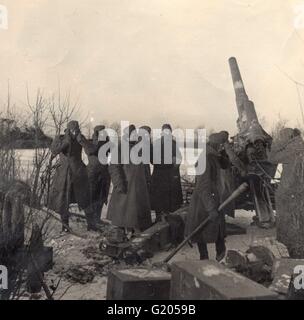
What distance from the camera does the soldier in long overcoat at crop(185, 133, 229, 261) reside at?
5730mm

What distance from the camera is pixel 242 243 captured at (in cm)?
717

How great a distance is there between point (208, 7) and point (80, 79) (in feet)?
7.63

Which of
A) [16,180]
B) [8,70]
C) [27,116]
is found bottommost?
[16,180]

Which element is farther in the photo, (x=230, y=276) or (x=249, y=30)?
(x=249, y=30)

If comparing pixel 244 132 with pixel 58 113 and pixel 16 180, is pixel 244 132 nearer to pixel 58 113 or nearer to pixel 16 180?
pixel 58 113

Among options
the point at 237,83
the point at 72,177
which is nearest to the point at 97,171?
the point at 72,177

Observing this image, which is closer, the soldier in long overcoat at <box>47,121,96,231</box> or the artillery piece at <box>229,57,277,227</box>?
the soldier in long overcoat at <box>47,121,96,231</box>

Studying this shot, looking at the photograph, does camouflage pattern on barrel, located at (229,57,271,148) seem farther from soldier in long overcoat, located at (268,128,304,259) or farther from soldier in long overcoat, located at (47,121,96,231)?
soldier in long overcoat, located at (47,121,96,231)

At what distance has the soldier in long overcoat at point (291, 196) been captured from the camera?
17.2ft

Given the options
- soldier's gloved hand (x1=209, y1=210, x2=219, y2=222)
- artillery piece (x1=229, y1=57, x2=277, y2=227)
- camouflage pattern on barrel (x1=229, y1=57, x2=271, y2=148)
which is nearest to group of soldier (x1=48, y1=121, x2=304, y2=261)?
soldier's gloved hand (x1=209, y1=210, x2=219, y2=222)

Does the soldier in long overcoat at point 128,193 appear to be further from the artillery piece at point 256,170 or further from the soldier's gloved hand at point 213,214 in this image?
the artillery piece at point 256,170

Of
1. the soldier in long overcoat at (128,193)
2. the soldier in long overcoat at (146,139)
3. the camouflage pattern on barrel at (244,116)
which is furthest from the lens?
the camouflage pattern on barrel at (244,116)

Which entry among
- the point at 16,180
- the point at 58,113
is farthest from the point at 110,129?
the point at 16,180

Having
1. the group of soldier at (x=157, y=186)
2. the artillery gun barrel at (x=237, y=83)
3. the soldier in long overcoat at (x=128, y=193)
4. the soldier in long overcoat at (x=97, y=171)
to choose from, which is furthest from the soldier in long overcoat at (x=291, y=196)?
the soldier in long overcoat at (x=97, y=171)
